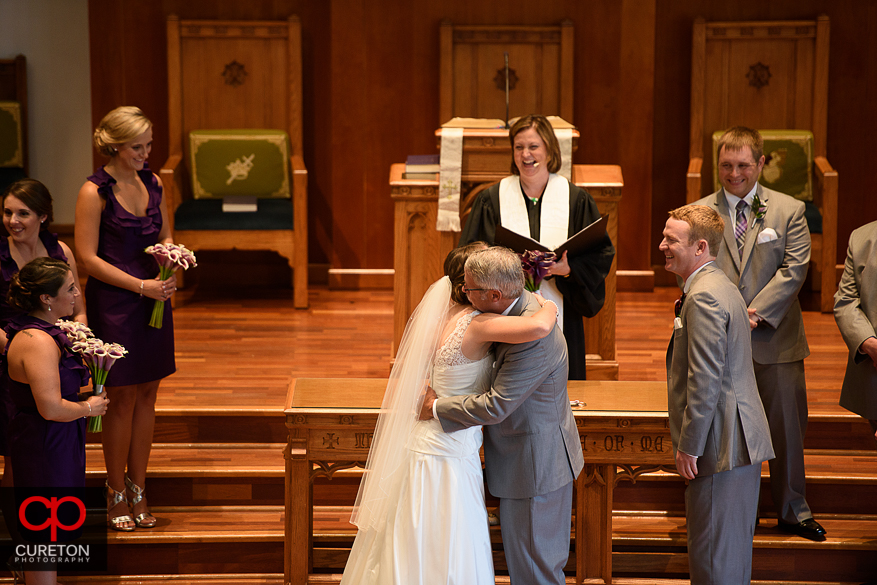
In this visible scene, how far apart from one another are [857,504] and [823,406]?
1.75ft

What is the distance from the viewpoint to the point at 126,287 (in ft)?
11.6

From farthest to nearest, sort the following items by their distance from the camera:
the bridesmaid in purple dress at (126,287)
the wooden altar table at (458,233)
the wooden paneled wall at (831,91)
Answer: the wooden paneled wall at (831,91), the wooden altar table at (458,233), the bridesmaid in purple dress at (126,287)

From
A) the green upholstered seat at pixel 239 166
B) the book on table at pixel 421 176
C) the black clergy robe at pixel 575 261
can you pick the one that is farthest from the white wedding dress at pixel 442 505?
the green upholstered seat at pixel 239 166

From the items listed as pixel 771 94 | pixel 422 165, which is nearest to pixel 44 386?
pixel 422 165

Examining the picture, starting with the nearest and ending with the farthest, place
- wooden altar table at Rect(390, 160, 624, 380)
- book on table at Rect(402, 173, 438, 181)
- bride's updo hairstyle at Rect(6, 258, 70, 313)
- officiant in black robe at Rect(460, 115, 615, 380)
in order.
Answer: bride's updo hairstyle at Rect(6, 258, 70, 313)
officiant in black robe at Rect(460, 115, 615, 380)
wooden altar table at Rect(390, 160, 624, 380)
book on table at Rect(402, 173, 438, 181)

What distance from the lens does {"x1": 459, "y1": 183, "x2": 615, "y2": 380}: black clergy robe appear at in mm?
3760

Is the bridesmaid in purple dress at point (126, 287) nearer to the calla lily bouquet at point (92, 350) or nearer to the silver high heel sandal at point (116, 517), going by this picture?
the silver high heel sandal at point (116, 517)

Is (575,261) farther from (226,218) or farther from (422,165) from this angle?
(226,218)

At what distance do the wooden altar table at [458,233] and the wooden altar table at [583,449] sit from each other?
106cm

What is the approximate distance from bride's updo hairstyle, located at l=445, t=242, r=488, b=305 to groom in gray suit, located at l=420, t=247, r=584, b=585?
0.07m

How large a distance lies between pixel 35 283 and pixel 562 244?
6.13 ft

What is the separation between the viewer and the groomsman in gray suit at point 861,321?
11.1 ft

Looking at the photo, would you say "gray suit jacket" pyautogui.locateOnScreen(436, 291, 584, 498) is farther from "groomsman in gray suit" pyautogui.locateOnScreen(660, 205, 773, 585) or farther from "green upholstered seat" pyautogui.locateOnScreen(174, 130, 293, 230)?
"green upholstered seat" pyautogui.locateOnScreen(174, 130, 293, 230)

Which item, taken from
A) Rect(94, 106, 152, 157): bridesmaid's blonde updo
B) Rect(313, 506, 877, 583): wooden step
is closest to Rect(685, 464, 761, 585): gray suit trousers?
Rect(313, 506, 877, 583): wooden step
